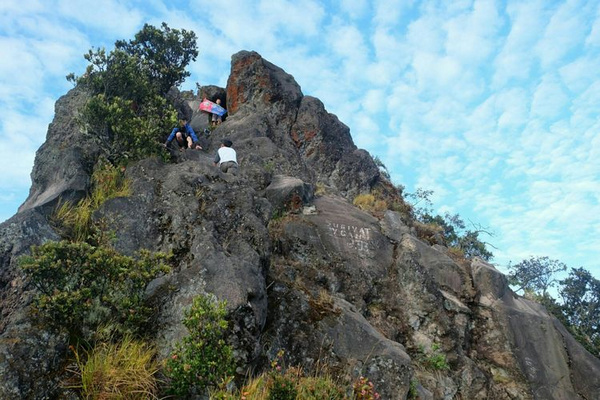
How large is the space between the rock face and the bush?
0.36 m

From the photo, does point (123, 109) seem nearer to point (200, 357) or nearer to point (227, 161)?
point (227, 161)

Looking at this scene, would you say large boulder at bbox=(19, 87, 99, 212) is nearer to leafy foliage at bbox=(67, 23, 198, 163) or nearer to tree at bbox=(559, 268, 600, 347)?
leafy foliage at bbox=(67, 23, 198, 163)

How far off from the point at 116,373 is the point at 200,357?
45.1 inches

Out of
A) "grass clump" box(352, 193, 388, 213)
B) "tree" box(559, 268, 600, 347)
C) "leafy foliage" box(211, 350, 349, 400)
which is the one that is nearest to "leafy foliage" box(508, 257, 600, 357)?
"tree" box(559, 268, 600, 347)

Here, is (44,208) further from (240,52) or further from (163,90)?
(240,52)

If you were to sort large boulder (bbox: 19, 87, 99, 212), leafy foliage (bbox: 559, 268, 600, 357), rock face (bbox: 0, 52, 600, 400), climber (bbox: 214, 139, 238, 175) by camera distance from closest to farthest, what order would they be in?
rock face (bbox: 0, 52, 600, 400) < large boulder (bbox: 19, 87, 99, 212) < climber (bbox: 214, 139, 238, 175) < leafy foliage (bbox: 559, 268, 600, 357)

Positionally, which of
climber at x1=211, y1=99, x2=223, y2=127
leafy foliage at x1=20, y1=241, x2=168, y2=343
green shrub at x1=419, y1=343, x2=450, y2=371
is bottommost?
leafy foliage at x1=20, y1=241, x2=168, y2=343

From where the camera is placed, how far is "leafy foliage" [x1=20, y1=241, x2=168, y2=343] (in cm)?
639

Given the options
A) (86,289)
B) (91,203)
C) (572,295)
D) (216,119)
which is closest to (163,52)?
(216,119)

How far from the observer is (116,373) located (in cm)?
613

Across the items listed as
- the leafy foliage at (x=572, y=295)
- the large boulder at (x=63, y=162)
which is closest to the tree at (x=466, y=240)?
the leafy foliage at (x=572, y=295)

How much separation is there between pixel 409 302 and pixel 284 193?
5.25m

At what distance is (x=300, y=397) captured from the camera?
20.9 ft

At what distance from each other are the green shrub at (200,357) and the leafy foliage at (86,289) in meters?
1.19
